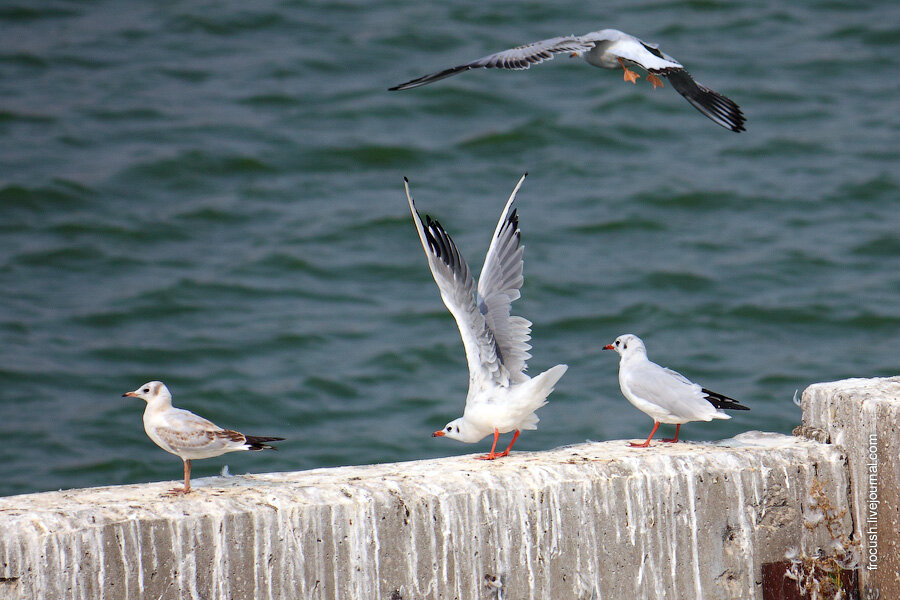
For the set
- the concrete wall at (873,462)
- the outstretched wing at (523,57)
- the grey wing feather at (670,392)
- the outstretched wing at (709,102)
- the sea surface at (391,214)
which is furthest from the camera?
the sea surface at (391,214)

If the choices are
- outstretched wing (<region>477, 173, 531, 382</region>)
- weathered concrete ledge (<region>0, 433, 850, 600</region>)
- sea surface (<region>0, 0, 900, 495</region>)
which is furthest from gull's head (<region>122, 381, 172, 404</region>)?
sea surface (<region>0, 0, 900, 495</region>)

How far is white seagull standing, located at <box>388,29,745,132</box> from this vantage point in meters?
4.86

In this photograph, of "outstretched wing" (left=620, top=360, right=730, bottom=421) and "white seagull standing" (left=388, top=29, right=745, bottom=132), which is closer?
"outstretched wing" (left=620, top=360, right=730, bottom=421)

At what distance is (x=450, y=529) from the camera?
11.9 ft

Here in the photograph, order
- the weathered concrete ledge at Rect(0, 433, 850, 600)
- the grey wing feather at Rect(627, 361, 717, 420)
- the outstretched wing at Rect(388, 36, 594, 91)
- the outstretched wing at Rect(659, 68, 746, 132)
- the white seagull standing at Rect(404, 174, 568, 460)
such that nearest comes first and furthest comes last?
the weathered concrete ledge at Rect(0, 433, 850, 600) → the grey wing feather at Rect(627, 361, 717, 420) → the white seagull standing at Rect(404, 174, 568, 460) → the outstretched wing at Rect(388, 36, 594, 91) → the outstretched wing at Rect(659, 68, 746, 132)

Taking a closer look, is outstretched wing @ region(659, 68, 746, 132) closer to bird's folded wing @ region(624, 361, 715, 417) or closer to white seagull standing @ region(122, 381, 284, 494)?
bird's folded wing @ region(624, 361, 715, 417)

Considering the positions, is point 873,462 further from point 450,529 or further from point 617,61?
point 617,61

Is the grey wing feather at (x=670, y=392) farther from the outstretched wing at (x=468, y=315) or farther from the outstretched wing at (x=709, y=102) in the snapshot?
the outstretched wing at (x=709, y=102)

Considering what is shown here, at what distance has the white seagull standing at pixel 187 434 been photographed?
3639 mm

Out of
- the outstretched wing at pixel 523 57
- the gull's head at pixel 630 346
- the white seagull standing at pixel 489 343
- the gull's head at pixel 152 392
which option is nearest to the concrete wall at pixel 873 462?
the gull's head at pixel 630 346

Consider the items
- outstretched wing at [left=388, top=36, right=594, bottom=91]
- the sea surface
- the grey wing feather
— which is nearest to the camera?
the grey wing feather

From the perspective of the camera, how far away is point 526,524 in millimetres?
3705

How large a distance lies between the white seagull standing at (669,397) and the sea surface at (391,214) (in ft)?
16.5

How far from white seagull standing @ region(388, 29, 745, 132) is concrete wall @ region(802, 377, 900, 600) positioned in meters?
1.38
